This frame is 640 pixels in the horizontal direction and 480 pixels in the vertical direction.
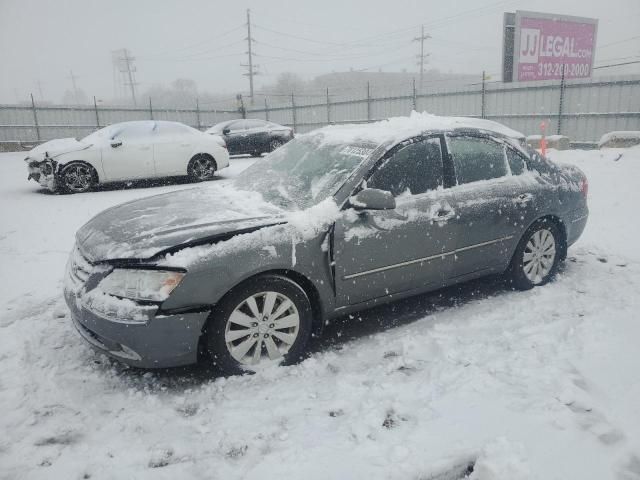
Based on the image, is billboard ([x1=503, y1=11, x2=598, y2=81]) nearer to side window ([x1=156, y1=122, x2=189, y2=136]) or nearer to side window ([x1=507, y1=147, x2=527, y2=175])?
side window ([x1=156, y1=122, x2=189, y2=136])

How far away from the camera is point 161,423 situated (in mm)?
2619

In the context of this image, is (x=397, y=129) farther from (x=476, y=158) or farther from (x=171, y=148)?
(x=171, y=148)

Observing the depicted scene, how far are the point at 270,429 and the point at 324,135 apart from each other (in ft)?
8.23

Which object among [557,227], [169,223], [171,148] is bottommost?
[557,227]

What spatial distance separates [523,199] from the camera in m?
4.16

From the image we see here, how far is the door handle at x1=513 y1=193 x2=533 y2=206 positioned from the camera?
4.12 meters

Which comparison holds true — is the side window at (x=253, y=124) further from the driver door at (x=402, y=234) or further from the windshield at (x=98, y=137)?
the driver door at (x=402, y=234)

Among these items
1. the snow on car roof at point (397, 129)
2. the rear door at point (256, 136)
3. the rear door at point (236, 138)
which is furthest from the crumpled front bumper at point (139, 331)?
the rear door at point (256, 136)

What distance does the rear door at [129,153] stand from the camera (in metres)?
9.69

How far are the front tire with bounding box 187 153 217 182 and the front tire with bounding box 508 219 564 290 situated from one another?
26.9ft

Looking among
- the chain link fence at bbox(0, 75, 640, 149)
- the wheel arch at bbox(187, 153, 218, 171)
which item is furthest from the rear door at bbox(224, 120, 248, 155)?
the chain link fence at bbox(0, 75, 640, 149)

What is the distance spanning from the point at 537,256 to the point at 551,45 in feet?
61.4

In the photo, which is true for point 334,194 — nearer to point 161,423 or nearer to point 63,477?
point 161,423

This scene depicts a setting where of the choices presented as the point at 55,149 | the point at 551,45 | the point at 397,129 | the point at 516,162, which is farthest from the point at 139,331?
the point at 551,45
